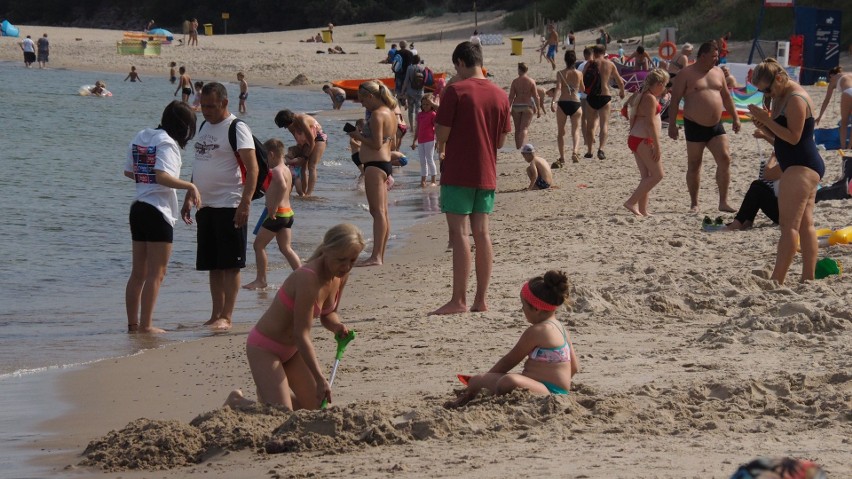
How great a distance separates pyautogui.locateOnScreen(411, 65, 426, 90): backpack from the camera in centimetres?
2056

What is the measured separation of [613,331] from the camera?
21.7ft

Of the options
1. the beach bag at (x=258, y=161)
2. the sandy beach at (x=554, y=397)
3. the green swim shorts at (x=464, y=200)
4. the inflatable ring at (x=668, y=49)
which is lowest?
the sandy beach at (x=554, y=397)

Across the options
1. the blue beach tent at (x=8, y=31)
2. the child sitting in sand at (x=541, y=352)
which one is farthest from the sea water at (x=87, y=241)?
the blue beach tent at (x=8, y=31)

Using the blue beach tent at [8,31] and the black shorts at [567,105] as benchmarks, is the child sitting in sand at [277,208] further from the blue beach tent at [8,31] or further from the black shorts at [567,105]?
the blue beach tent at [8,31]

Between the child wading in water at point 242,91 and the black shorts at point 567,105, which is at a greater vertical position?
Result: the black shorts at point 567,105

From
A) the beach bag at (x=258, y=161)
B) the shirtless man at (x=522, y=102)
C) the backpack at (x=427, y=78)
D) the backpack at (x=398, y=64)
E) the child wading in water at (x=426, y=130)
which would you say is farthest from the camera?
the backpack at (x=398, y=64)

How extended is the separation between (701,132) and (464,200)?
405cm

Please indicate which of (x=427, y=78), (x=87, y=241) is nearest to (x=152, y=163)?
(x=87, y=241)

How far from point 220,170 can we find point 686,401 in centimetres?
352

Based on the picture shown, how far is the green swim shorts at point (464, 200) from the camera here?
720 cm

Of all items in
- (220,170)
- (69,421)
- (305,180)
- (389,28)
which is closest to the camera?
(69,421)

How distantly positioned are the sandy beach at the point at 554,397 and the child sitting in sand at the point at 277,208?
439 millimetres

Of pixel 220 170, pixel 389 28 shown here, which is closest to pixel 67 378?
pixel 220 170

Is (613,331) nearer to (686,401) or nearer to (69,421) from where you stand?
(686,401)
